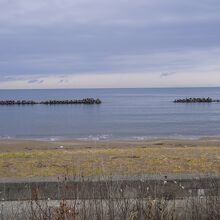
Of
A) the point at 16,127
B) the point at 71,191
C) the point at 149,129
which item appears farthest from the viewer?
the point at 16,127

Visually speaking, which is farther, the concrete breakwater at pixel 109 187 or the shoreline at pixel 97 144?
the shoreline at pixel 97 144

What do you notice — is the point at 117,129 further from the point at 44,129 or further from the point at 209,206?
the point at 209,206

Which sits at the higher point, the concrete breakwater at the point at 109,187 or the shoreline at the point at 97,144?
the concrete breakwater at the point at 109,187

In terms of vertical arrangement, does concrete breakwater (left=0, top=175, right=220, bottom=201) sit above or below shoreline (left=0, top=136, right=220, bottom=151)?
above

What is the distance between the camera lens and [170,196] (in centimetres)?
590

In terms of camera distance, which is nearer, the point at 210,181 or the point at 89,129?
the point at 210,181

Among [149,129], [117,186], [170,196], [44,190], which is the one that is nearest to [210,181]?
[170,196]

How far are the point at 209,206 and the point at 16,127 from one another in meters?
51.9

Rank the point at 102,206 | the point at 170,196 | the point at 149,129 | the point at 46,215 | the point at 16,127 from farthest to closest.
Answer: the point at 16,127 < the point at 149,129 < the point at 170,196 < the point at 102,206 < the point at 46,215

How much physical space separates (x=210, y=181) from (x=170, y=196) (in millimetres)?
520

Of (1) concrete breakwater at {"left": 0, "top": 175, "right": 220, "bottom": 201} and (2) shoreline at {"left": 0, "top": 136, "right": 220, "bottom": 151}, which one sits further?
(2) shoreline at {"left": 0, "top": 136, "right": 220, "bottom": 151}

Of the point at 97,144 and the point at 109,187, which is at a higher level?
the point at 109,187

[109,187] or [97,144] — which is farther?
[97,144]

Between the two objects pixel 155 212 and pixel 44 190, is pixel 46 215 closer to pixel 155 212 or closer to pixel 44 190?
pixel 155 212
